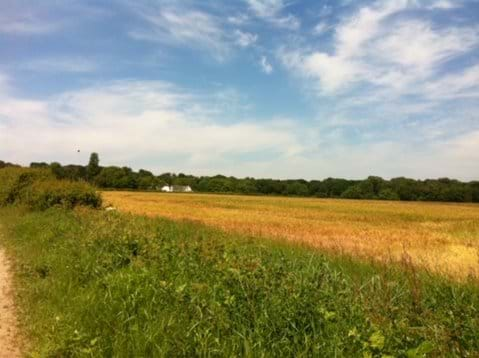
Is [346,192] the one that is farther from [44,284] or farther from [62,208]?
[44,284]

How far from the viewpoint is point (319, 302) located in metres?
5.07

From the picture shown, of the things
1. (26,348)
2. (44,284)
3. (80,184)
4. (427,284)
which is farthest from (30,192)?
(427,284)

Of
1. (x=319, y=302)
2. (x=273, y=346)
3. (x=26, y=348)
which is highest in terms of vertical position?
(x=319, y=302)

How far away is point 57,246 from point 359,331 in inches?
325

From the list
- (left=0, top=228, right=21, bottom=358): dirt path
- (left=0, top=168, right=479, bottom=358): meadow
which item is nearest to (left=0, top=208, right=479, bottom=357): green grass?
(left=0, top=168, right=479, bottom=358): meadow

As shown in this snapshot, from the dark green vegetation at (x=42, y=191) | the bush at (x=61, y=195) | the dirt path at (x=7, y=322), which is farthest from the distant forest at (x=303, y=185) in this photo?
the dirt path at (x=7, y=322)

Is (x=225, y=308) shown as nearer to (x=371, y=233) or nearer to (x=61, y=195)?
(x=61, y=195)

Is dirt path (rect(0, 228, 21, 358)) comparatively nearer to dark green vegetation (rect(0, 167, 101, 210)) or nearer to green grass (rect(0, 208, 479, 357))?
green grass (rect(0, 208, 479, 357))

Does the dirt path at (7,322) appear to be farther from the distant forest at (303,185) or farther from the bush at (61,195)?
the distant forest at (303,185)

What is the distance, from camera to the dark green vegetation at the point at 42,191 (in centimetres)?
2088

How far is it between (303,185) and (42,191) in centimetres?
10478

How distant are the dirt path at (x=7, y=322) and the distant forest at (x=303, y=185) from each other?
3589 inches

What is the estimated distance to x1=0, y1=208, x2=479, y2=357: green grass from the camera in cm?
441

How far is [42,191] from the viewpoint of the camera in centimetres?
2116
